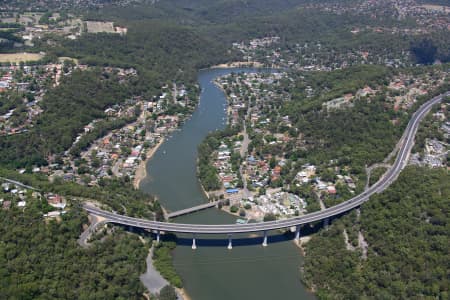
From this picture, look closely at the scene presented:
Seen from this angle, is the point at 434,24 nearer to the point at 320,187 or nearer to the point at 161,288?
the point at 320,187

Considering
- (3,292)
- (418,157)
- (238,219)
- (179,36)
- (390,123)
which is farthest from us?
(179,36)

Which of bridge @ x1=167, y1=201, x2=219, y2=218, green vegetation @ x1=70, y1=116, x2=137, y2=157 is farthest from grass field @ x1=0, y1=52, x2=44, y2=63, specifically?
bridge @ x1=167, y1=201, x2=219, y2=218

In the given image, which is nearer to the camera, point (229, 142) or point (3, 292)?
point (3, 292)

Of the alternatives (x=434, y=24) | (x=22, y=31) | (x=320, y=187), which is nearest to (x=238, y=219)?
(x=320, y=187)

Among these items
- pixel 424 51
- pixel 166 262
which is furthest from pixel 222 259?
pixel 424 51

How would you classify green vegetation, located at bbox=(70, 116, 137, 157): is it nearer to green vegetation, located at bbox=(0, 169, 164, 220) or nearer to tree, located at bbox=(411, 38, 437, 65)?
green vegetation, located at bbox=(0, 169, 164, 220)

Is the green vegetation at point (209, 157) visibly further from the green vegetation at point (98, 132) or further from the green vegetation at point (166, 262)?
the green vegetation at point (98, 132)

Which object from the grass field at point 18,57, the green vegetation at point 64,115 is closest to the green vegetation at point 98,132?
the green vegetation at point 64,115

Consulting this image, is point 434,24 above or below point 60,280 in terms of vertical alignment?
above
